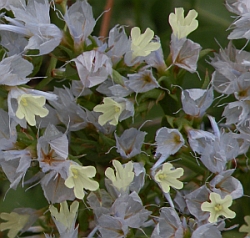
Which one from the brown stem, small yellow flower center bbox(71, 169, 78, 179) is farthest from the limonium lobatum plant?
the brown stem

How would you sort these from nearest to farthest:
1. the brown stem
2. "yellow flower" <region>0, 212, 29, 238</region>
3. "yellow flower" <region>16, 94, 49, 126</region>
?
"yellow flower" <region>16, 94, 49, 126</region> < "yellow flower" <region>0, 212, 29, 238</region> < the brown stem

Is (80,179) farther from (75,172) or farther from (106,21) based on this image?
(106,21)

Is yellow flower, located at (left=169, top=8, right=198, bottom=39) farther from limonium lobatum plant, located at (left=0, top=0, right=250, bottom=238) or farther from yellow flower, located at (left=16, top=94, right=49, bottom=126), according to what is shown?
yellow flower, located at (left=16, top=94, right=49, bottom=126)

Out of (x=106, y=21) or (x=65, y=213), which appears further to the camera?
(x=106, y=21)

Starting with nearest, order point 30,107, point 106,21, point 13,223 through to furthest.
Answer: point 30,107
point 13,223
point 106,21

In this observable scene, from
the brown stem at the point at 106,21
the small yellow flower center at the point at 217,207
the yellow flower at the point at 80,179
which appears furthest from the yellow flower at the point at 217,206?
the brown stem at the point at 106,21

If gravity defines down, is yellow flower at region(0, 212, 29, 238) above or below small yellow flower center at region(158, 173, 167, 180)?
below

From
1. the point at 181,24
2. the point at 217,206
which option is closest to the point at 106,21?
the point at 181,24
